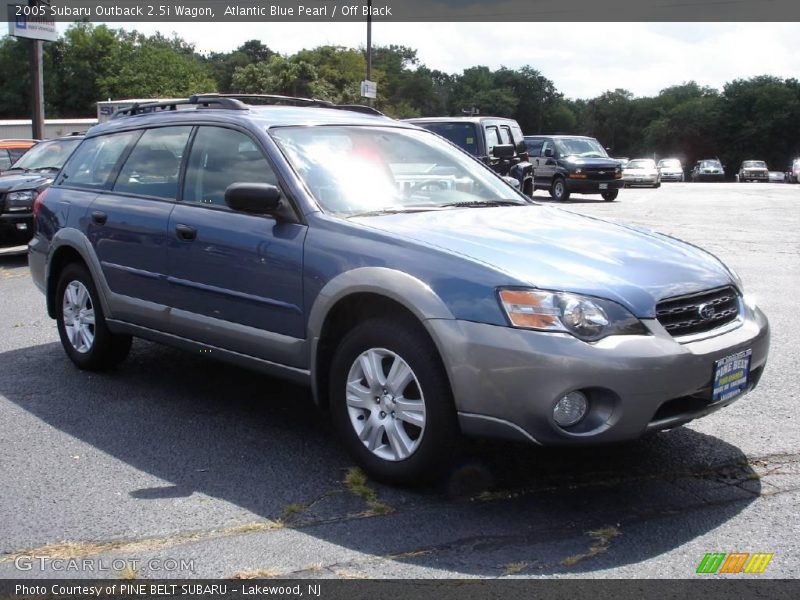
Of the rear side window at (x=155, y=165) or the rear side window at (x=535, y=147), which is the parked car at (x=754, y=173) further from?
the rear side window at (x=155, y=165)

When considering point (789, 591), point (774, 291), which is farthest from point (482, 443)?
point (774, 291)

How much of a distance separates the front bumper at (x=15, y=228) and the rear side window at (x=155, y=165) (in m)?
6.69

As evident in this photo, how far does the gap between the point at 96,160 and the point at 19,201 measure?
6.36 metres

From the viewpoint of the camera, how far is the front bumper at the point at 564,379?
3494 millimetres

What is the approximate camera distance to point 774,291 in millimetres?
9117

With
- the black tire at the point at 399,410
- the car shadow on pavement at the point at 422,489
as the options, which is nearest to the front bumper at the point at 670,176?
the car shadow on pavement at the point at 422,489

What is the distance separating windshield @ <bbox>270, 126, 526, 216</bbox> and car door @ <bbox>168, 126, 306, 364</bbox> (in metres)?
0.23

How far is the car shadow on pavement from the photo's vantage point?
345cm

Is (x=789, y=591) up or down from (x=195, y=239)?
down

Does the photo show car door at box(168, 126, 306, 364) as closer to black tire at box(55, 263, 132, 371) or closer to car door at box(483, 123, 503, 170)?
black tire at box(55, 263, 132, 371)

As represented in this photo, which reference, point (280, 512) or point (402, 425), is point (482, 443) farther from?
point (280, 512)

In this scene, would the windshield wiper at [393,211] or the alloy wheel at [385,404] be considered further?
the windshield wiper at [393,211]

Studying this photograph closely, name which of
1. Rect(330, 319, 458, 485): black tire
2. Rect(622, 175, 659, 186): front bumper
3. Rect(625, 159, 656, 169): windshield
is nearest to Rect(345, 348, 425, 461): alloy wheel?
Rect(330, 319, 458, 485): black tire

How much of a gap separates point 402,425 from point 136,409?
2.11 m
